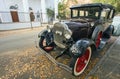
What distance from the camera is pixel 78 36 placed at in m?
3.43

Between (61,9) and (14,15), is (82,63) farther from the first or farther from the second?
(61,9)

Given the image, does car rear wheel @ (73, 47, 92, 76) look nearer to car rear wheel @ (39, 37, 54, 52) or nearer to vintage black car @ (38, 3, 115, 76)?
vintage black car @ (38, 3, 115, 76)

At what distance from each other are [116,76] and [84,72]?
0.81 meters

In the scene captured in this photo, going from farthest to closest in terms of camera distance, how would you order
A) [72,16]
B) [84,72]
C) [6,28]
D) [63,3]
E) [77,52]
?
[63,3] < [6,28] < [72,16] < [84,72] < [77,52]

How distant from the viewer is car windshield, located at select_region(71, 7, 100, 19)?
385 centimetres

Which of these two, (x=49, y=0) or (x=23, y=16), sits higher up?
(x=49, y=0)

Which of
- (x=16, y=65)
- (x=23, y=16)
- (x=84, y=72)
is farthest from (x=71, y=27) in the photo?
(x=23, y=16)

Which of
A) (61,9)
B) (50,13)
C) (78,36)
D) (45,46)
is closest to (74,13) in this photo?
(78,36)

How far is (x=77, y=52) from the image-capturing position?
2539mm

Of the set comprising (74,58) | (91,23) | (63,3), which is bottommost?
(74,58)

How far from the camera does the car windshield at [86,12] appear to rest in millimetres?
3850

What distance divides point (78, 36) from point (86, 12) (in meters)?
1.33

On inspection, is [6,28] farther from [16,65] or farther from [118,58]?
[118,58]

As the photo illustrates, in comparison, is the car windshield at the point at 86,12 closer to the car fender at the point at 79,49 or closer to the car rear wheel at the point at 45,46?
the car fender at the point at 79,49
